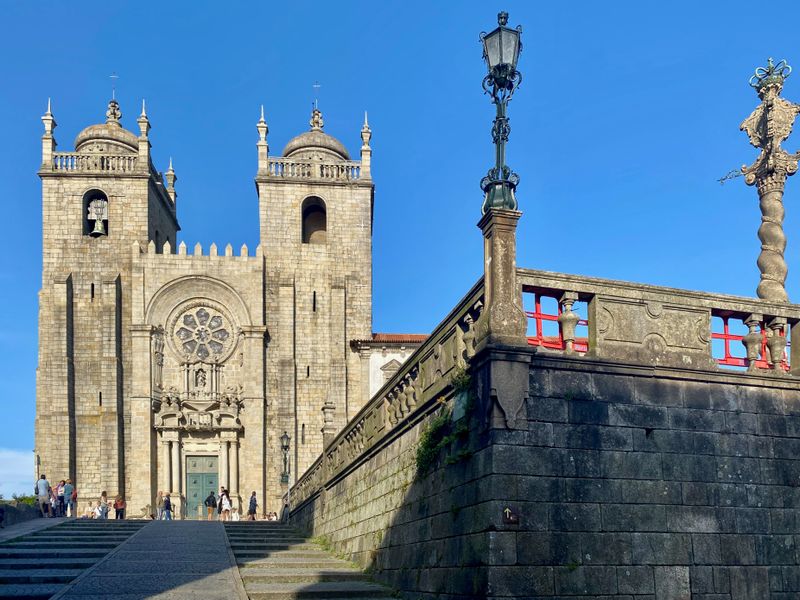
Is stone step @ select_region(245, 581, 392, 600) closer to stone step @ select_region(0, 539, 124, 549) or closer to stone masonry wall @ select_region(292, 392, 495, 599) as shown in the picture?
stone masonry wall @ select_region(292, 392, 495, 599)

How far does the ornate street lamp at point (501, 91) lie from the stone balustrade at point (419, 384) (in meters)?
0.94

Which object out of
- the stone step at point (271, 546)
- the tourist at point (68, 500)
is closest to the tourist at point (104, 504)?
the tourist at point (68, 500)

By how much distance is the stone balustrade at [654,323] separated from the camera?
9.66 meters

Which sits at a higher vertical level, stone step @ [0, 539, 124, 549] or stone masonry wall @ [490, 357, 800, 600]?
stone masonry wall @ [490, 357, 800, 600]

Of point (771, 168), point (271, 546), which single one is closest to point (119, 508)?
point (271, 546)

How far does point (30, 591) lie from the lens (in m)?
11.1

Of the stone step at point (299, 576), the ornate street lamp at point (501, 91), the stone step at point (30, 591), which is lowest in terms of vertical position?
the stone step at point (299, 576)

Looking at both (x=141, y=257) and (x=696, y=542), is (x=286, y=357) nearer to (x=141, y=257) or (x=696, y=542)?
(x=141, y=257)

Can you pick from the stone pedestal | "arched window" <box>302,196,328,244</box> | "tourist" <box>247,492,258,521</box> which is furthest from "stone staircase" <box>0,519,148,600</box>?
"arched window" <box>302,196,328,244</box>

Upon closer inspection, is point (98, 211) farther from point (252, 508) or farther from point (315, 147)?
point (252, 508)

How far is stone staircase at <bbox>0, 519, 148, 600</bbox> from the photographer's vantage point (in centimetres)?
1173

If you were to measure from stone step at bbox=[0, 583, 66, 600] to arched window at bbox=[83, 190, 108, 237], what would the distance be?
29642 millimetres

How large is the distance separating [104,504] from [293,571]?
2132 cm

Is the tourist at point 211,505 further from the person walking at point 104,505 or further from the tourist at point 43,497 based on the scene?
the tourist at point 43,497
